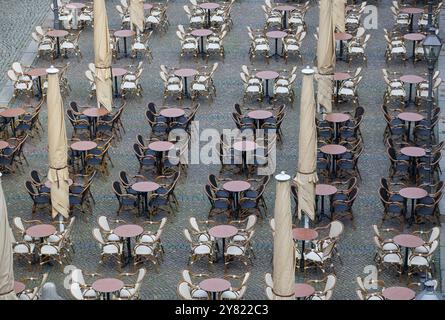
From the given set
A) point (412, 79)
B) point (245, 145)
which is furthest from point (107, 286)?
point (412, 79)

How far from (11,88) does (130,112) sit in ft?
13.0

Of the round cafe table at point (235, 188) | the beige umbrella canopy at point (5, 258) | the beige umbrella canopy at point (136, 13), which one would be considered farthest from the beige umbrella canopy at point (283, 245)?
the beige umbrella canopy at point (136, 13)

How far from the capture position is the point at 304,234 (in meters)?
27.7

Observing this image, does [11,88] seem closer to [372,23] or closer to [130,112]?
[130,112]

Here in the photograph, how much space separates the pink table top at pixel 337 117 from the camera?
3303 centimetres

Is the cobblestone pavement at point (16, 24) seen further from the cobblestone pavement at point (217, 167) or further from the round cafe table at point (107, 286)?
the round cafe table at point (107, 286)

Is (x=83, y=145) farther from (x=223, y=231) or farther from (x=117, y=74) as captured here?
(x=223, y=231)

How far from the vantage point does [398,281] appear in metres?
27.1

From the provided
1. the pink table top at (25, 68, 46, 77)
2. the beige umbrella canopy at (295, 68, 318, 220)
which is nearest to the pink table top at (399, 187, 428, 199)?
the beige umbrella canopy at (295, 68, 318, 220)

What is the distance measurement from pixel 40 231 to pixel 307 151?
6121mm

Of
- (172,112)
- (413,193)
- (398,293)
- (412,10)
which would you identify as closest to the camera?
(398,293)

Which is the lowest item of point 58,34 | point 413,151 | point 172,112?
point 413,151

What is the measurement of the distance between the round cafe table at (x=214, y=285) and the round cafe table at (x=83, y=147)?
690cm
